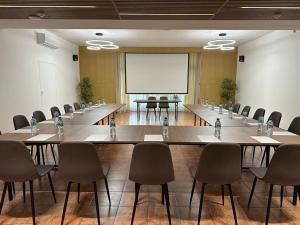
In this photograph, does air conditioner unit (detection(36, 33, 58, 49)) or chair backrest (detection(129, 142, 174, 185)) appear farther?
air conditioner unit (detection(36, 33, 58, 49))

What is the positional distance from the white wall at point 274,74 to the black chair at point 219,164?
4.47 meters

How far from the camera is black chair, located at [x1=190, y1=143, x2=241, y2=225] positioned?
2107mm

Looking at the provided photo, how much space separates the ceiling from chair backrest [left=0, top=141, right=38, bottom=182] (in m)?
2.05

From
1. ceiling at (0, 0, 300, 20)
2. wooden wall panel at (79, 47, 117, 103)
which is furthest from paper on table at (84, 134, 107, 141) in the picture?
wooden wall panel at (79, 47, 117, 103)

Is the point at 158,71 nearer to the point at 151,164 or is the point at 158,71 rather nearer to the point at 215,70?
the point at 215,70

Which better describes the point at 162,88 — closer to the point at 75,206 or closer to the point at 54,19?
the point at 54,19

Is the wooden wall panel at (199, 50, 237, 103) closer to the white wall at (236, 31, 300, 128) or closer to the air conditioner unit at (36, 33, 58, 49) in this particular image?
the white wall at (236, 31, 300, 128)

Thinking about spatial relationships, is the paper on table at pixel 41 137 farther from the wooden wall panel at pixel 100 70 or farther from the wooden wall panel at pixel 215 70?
the wooden wall panel at pixel 215 70

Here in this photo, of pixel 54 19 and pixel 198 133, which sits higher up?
pixel 54 19

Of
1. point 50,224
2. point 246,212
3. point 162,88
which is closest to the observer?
point 50,224

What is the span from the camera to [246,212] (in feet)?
8.48

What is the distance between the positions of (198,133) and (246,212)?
1082 mm

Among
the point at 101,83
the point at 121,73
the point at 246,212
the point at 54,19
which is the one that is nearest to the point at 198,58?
the point at 121,73

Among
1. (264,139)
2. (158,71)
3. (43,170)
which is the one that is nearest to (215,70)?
(158,71)
